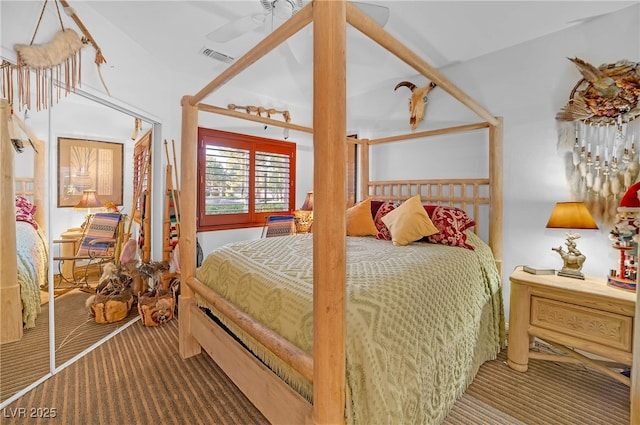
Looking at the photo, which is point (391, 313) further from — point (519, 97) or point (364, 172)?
point (364, 172)

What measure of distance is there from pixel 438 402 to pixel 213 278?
1476 millimetres

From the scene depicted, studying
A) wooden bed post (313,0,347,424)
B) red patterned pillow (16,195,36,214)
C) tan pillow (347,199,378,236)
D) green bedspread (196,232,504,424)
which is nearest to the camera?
wooden bed post (313,0,347,424)

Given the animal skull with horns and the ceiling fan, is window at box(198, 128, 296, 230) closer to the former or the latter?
the ceiling fan

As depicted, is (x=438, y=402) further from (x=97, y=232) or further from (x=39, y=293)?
(x=97, y=232)

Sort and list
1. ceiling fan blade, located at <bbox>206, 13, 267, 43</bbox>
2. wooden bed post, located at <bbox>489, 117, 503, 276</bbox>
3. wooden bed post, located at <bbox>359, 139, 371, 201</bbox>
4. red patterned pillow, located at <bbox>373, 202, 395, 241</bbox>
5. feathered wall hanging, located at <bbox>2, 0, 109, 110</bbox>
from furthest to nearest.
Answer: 1. wooden bed post, located at <bbox>359, 139, 371, 201</bbox>
2. red patterned pillow, located at <bbox>373, 202, 395, 241</bbox>
3. wooden bed post, located at <bbox>489, 117, 503, 276</bbox>
4. ceiling fan blade, located at <bbox>206, 13, 267, 43</bbox>
5. feathered wall hanging, located at <bbox>2, 0, 109, 110</bbox>

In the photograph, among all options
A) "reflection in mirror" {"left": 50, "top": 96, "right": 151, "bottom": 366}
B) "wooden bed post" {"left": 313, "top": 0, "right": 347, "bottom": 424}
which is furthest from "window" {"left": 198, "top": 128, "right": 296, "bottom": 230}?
"wooden bed post" {"left": 313, "top": 0, "right": 347, "bottom": 424}

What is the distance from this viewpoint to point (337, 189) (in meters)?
0.93

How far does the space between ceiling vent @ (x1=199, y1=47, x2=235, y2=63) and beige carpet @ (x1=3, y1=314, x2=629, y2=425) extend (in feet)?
9.26

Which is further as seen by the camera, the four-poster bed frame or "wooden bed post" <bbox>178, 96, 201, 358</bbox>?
"wooden bed post" <bbox>178, 96, 201, 358</bbox>

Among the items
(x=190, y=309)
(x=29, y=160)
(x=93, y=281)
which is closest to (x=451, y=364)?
(x=190, y=309)

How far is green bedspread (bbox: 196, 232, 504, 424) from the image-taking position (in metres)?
1.05

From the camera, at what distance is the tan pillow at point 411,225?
2291mm

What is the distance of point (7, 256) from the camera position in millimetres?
1755

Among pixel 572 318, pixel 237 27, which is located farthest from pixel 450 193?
pixel 237 27
